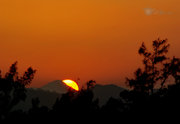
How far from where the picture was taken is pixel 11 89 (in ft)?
87.0

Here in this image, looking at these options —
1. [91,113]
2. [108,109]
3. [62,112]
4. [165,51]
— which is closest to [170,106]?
[108,109]

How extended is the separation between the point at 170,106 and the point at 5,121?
11.1m

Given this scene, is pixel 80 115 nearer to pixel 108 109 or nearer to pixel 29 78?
pixel 108 109

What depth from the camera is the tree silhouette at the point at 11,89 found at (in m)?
25.3

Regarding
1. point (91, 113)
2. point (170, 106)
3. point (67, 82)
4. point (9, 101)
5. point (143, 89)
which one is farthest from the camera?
point (143, 89)

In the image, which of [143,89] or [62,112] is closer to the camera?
[62,112]

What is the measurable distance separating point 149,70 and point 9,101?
2459 centimetres

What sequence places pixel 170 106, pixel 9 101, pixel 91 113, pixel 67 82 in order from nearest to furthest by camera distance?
pixel 67 82
pixel 91 113
pixel 170 106
pixel 9 101

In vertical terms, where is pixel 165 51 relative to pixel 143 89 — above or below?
above

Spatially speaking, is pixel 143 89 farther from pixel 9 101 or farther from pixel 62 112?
pixel 62 112

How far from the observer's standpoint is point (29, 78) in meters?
28.6

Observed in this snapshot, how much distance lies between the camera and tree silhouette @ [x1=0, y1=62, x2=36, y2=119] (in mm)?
25312

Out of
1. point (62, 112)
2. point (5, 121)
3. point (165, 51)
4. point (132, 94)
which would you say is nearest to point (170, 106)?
point (62, 112)

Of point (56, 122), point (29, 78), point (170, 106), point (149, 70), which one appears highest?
point (149, 70)
